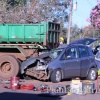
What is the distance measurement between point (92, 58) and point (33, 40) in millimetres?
2950

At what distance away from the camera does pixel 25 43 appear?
61.3ft

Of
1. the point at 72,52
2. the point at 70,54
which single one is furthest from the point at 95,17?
the point at 70,54

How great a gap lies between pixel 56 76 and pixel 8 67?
8.18 feet

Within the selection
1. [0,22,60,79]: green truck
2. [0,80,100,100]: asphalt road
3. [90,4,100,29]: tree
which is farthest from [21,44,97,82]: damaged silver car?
[90,4,100,29]: tree

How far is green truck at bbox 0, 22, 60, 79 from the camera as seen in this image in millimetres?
18219

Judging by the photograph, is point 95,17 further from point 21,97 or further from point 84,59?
point 21,97

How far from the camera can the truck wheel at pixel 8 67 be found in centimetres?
1803

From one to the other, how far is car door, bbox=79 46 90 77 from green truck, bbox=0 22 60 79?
1.47 meters

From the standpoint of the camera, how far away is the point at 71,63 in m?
17.9

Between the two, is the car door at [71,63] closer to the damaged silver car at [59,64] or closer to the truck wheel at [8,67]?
the damaged silver car at [59,64]

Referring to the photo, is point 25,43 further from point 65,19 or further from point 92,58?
point 65,19

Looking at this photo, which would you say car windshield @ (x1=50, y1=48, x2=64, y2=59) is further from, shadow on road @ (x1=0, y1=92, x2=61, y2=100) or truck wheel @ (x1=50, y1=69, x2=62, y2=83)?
shadow on road @ (x1=0, y1=92, x2=61, y2=100)

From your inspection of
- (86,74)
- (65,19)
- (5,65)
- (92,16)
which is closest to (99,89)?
(86,74)

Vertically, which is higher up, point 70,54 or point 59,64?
point 70,54
